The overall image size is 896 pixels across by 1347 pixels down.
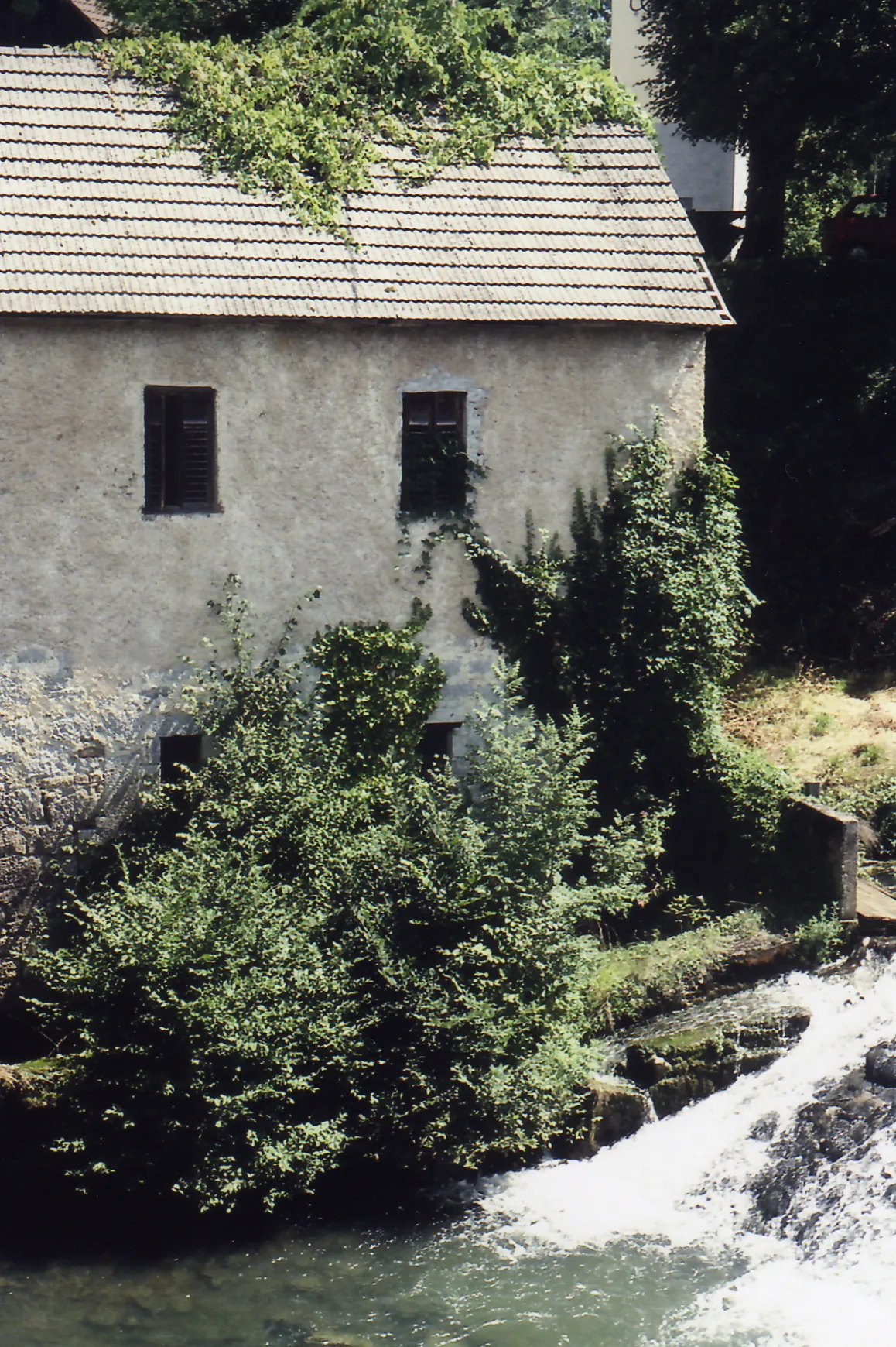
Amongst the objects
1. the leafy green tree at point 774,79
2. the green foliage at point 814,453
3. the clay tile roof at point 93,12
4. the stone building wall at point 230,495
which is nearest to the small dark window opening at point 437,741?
the stone building wall at point 230,495

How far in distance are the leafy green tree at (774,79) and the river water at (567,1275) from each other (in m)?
14.3

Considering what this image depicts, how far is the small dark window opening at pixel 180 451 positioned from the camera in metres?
15.8

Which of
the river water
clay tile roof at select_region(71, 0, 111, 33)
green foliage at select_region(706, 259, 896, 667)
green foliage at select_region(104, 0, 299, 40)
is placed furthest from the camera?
clay tile roof at select_region(71, 0, 111, 33)

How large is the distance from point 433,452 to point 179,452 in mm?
2542

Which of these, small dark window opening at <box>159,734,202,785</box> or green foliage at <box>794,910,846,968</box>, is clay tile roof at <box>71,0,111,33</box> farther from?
green foliage at <box>794,910,846,968</box>

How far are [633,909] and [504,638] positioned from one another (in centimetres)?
313

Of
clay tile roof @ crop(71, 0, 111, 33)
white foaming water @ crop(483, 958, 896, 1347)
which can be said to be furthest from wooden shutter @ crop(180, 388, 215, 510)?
clay tile roof @ crop(71, 0, 111, 33)

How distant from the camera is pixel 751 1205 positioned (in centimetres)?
1381

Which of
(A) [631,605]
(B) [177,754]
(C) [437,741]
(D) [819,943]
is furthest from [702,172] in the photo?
(B) [177,754]

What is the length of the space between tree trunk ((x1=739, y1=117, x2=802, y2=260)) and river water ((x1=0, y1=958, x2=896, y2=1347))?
1445cm

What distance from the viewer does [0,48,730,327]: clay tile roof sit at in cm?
1549

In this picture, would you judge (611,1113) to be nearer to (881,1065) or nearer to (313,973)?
(881,1065)

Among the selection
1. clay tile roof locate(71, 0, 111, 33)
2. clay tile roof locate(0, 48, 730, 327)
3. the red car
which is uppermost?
clay tile roof locate(71, 0, 111, 33)

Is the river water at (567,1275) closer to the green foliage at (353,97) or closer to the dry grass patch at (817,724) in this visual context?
the dry grass patch at (817,724)
